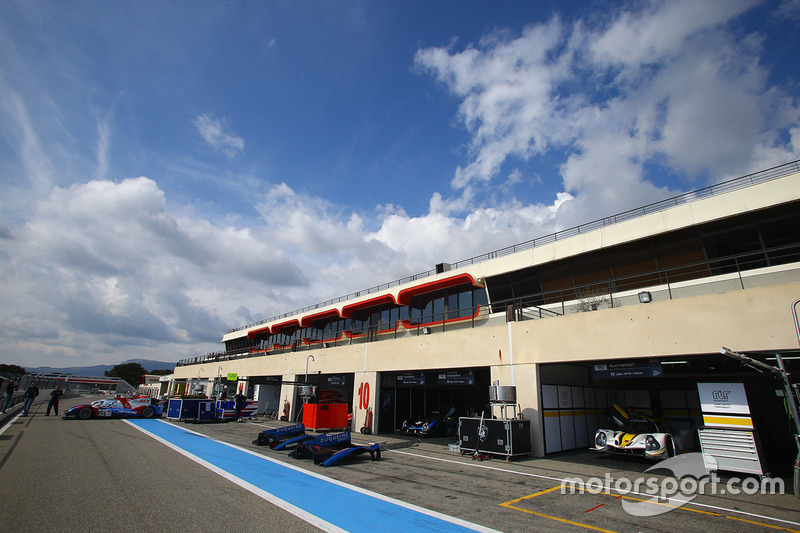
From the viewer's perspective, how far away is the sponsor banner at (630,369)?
12.0 meters

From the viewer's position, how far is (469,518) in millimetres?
6918

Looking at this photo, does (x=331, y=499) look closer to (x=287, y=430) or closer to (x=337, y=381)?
(x=287, y=430)

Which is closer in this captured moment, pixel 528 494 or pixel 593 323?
pixel 528 494

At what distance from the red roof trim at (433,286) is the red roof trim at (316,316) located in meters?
8.63

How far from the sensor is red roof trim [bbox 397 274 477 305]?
23234 millimetres

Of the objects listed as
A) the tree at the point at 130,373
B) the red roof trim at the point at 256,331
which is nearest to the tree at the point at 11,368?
the tree at the point at 130,373

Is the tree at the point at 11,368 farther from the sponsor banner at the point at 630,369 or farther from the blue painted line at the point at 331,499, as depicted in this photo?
the sponsor banner at the point at 630,369

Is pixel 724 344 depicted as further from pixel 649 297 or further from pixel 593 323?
pixel 593 323

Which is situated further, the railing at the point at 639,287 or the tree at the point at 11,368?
the tree at the point at 11,368

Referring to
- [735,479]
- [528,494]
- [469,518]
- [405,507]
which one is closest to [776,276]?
[735,479]

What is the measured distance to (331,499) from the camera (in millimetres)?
7887

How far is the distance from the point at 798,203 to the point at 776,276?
4.46 meters

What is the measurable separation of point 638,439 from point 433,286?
1395cm

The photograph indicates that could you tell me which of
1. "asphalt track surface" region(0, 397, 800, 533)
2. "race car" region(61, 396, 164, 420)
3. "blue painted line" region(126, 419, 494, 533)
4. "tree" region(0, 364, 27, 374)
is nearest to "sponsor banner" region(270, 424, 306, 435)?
"asphalt track surface" region(0, 397, 800, 533)
